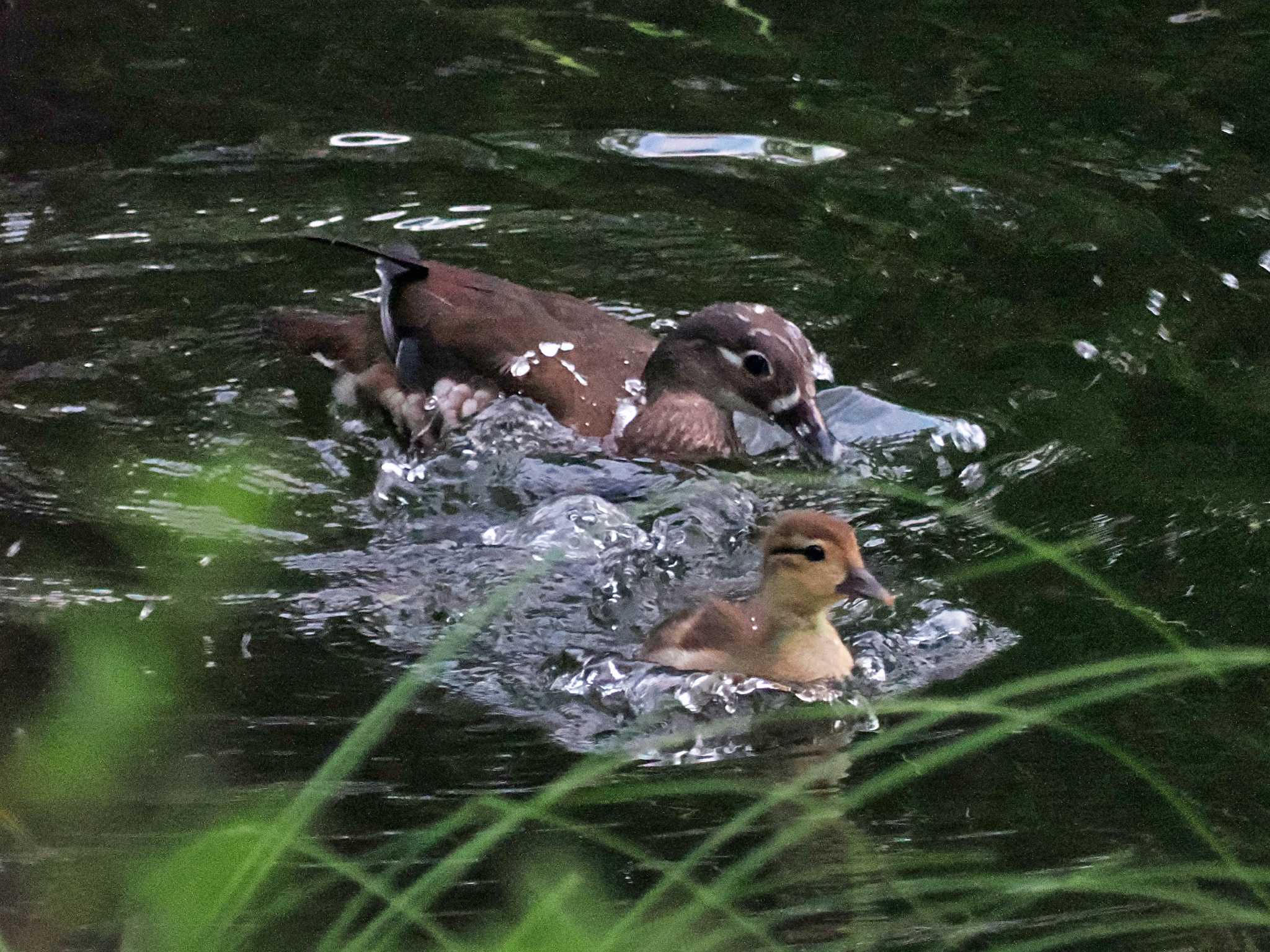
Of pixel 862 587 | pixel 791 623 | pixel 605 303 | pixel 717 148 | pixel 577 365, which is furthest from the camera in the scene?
pixel 717 148

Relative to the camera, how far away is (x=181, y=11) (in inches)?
334

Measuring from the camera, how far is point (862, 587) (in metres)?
4.59

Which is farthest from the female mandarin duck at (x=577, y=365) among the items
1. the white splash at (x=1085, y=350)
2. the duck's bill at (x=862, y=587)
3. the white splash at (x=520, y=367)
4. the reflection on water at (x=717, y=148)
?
the reflection on water at (x=717, y=148)

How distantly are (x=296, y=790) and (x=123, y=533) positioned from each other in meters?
1.57

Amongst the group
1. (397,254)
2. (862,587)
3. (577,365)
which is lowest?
(577,365)

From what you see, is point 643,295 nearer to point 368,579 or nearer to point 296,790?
point 368,579

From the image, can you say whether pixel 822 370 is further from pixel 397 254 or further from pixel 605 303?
pixel 397 254

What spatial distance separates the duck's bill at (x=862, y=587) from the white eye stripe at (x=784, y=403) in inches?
51.8

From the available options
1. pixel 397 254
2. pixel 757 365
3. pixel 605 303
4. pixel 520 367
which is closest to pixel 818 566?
pixel 757 365

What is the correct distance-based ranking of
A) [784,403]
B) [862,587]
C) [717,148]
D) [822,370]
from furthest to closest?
[717,148] → [822,370] → [784,403] → [862,587]

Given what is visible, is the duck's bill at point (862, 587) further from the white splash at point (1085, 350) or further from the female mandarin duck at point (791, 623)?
the white splash at point (1085, 350)

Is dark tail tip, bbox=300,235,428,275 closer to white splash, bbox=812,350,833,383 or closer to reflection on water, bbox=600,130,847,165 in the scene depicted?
white splash, bbox=812,350,833,383

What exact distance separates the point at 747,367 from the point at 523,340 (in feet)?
2.32

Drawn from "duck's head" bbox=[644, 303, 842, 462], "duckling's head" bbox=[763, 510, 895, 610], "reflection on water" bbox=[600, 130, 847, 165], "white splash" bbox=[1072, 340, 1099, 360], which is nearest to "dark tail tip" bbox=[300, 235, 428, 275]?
"duck's head" bbox=[644, 303, 842, 462]
